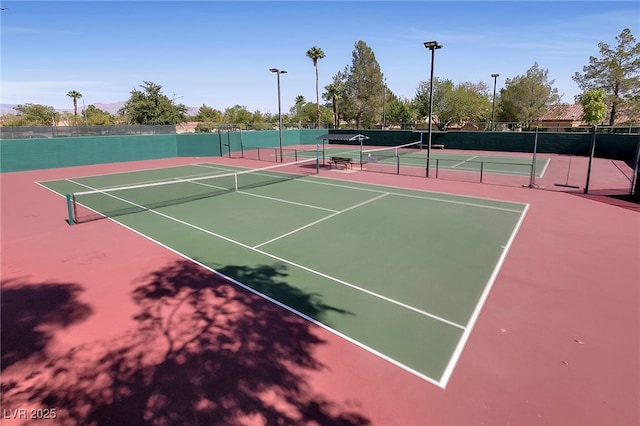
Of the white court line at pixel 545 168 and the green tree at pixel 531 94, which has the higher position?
the green tree at pixel 531 94

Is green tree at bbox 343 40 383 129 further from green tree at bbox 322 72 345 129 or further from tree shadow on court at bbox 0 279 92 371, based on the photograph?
tree shadow on court at bbox 0 279 92 371

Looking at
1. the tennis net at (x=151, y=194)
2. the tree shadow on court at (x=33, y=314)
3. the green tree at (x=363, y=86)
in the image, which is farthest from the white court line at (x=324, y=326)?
the green tree at (x=363, y=86)

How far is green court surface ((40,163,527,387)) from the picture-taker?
6312 mm

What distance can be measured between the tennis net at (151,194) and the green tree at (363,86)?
151 feet

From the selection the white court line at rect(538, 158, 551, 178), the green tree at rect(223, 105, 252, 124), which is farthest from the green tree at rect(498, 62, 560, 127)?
the green tree at rect(223, 105, 252, 124)

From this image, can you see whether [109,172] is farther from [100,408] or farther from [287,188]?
[100,408]

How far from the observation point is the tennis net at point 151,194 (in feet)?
45.5

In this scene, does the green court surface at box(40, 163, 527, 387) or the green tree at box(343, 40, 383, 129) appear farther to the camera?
the green tree at box(343, 40, 383, 129)

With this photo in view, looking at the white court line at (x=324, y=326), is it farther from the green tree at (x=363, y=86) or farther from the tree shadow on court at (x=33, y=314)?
the green tree at (x=363, y=86)

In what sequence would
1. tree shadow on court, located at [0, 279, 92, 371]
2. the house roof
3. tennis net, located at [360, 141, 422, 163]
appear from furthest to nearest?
the house roof < tennis net, located at [360, 141, 422, 163] < tree shadow on court, located at [0, 279, 92, 371]

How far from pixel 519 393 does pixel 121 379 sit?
221 inches

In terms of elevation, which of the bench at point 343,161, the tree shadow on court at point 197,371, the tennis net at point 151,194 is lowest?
the tree shadow on court at point 197,371

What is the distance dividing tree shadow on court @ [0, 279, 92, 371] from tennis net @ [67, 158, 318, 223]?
4.56 meters

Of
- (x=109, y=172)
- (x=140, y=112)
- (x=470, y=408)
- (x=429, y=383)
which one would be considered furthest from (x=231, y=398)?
(x=140, y=112)
